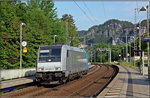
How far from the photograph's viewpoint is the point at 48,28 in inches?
2108

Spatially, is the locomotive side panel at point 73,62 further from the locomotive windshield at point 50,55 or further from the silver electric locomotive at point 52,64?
the locomotive windshield at point 50,55

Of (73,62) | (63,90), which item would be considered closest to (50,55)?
(73,62)

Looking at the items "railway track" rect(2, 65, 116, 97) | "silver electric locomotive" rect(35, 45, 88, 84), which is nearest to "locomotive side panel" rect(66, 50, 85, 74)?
"silver electric locomotive" rect(35, 45, 88, 84)

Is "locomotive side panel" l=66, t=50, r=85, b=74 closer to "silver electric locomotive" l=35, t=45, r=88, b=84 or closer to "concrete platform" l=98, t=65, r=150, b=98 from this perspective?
"silver electric locomotive" l=35, t=45, r=88, b=84

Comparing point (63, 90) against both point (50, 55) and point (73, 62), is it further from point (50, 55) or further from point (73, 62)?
point (73, 62)

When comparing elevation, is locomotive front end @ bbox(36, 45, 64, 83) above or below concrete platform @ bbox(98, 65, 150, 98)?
above

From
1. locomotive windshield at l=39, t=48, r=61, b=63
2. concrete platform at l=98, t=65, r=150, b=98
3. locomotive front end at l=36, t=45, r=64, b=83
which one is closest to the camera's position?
concrete platform at l=98, t=65, r=150, b=98

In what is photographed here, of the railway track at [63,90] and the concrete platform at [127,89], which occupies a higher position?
the concrete platform at [127,89]

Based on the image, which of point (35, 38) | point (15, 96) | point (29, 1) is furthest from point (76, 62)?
point (29, 1)

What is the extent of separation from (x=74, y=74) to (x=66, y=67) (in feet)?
9.96

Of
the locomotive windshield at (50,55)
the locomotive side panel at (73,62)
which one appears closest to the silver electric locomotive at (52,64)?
the locomotive windshield at (50,55)

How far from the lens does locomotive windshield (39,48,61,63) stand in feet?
57.9

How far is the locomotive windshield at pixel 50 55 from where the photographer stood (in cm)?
1764

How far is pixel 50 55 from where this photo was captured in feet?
58.4
